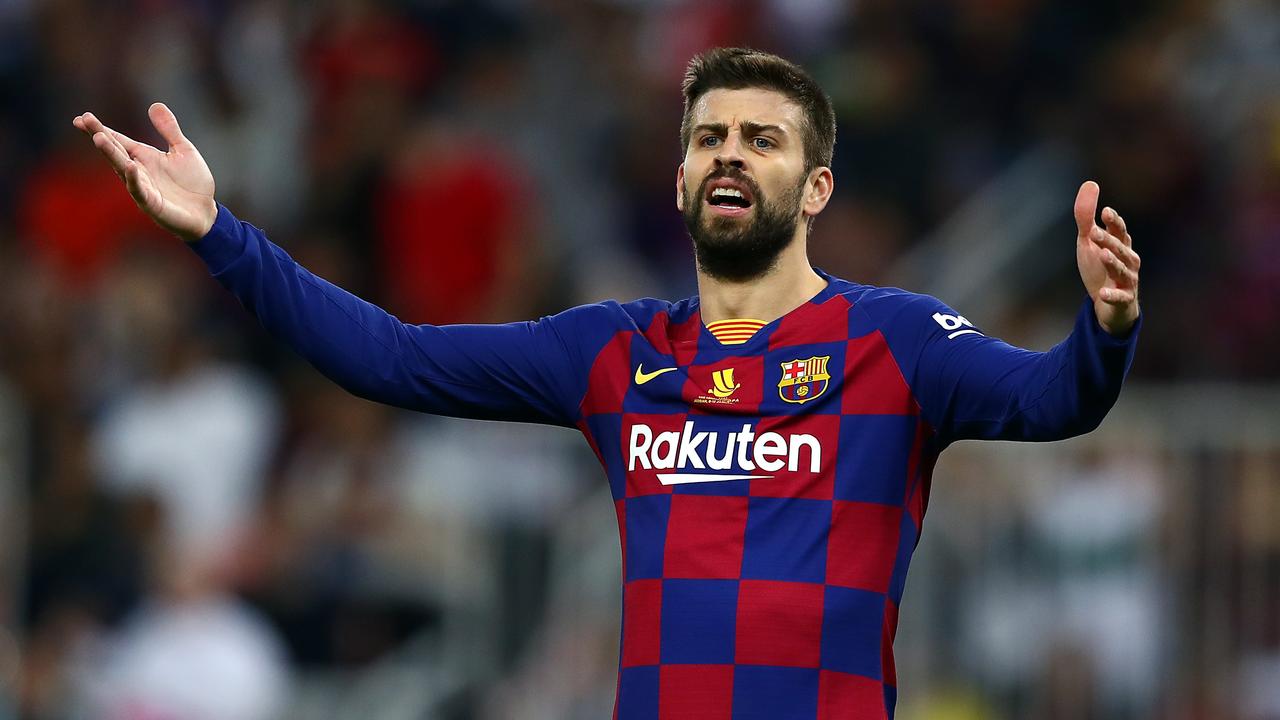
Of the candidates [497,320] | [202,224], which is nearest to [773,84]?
[202,224]

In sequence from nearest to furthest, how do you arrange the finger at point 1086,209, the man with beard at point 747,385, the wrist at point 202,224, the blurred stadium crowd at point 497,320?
the finger at point 1086,209
the man with beard at point 747,385
the wrist at point 202,224
the blurred stadium crowd at point 497,320

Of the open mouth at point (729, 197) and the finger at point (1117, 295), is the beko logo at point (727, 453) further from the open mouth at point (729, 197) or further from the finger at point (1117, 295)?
the finger at point (1117, 295)

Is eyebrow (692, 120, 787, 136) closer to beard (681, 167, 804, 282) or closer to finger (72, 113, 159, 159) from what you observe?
beard (681, 167, 804, 282)

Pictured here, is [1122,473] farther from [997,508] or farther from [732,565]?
[732,565]

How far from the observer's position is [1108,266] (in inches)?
184

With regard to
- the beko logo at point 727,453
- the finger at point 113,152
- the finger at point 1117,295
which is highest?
the finger at point 113,152

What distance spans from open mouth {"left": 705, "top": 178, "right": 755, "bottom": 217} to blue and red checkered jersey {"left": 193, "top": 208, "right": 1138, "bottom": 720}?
12.3 inches

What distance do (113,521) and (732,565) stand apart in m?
6.63

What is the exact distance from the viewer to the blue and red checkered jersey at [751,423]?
5055 millimetres

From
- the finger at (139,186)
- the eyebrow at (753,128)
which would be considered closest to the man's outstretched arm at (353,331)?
the finger at (139,186)

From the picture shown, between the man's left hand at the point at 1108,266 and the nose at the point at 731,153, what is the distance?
1.01 metres

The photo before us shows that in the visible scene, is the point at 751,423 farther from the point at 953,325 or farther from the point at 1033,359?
the point at 1033,359

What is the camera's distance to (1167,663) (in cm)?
930

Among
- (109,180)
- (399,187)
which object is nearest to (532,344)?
(399,187)
